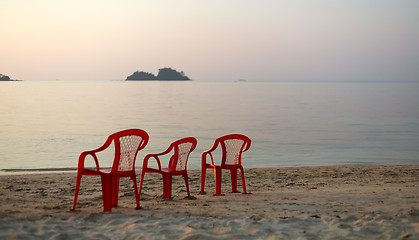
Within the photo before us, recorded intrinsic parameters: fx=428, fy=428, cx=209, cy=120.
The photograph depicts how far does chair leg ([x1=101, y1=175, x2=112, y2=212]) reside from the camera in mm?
5324

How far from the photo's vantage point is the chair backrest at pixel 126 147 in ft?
17.4

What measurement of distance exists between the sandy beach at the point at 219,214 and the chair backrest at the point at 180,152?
1.63ft

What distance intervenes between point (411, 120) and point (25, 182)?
27890mm

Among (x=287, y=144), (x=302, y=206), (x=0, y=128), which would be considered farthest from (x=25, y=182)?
(x=0, y=128)


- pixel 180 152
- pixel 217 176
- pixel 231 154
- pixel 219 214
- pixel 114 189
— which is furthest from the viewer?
pixel 231 154

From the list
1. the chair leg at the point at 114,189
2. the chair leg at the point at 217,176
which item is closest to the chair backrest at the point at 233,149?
the chair leg at the point at 217,176

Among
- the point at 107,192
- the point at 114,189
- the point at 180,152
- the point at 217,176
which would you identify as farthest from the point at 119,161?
the point at 217,176

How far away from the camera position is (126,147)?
543 cm

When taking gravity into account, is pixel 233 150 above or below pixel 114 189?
above

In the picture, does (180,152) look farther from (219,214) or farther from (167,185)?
(219,214)

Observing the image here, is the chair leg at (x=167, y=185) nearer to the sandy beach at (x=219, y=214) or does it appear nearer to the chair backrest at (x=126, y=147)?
the sandy beach at (x=219, y=214)

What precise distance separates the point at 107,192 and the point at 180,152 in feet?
4.41

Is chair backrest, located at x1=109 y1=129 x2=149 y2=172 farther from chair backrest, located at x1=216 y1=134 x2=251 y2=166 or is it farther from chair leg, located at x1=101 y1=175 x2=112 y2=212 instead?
chair backrest, located at x1=216 y1=134 x2=251 y2=166

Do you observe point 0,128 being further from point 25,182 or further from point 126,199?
point 126,199
